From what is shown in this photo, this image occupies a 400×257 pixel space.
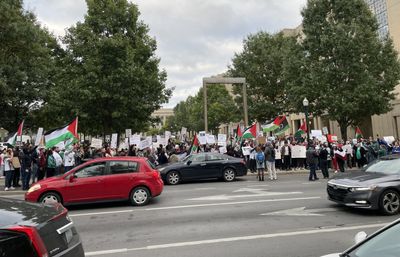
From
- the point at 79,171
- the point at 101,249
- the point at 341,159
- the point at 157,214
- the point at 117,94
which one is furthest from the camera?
the point at 117,94

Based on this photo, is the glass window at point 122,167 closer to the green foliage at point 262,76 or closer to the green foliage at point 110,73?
the green foliage at point 110,73

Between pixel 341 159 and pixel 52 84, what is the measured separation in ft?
73.6

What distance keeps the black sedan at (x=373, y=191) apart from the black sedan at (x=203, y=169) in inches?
327

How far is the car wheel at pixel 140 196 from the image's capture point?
12.2m

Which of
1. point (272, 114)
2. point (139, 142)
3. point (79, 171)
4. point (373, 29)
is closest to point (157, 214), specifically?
point (79, 171)

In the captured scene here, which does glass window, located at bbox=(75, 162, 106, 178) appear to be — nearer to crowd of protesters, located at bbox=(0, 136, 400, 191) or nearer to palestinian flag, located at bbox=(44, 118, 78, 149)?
crowd of protesters, located at bbox=(0, 136, 400, 191)

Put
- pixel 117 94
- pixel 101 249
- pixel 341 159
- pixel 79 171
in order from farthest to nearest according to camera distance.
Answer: pixel 117 94
pixel 341 159
pixel 79 171
pixel 101 249

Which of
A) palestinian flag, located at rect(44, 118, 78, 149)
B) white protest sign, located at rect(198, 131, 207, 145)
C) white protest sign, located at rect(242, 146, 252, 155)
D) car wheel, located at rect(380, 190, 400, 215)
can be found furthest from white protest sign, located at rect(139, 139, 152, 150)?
car wheel, located at rect(380, 190, 400, 215)

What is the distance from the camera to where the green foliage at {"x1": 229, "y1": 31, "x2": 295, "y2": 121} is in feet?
139

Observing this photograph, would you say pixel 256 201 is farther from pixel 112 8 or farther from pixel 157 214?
pixel 112 8

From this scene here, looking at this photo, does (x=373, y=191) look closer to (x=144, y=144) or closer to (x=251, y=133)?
(x=251, y=133)

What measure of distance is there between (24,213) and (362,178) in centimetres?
831

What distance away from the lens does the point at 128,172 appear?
12242 millimetres

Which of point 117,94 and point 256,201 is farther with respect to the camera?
point 117,94
